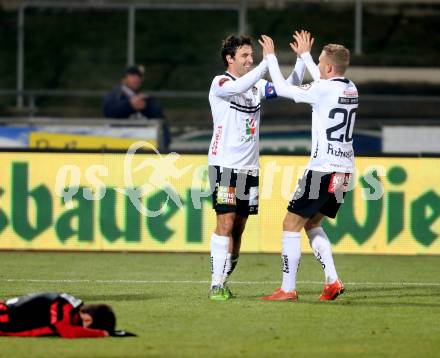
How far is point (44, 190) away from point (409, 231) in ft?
14.9

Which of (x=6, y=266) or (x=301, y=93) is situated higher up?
(x=301, y=93)

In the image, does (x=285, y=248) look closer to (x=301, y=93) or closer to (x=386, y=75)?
(x=301, y=93)

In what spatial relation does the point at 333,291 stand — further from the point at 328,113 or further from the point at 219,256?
the point at 328,113

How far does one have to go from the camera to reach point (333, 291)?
11.1 meters

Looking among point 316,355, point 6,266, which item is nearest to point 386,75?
point 6,266

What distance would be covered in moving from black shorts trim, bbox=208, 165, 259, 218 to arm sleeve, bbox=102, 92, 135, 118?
897cm

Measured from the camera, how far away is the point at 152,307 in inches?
416

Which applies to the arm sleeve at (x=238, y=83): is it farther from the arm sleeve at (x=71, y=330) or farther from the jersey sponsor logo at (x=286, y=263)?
the arm sleeve at (x=71, y=330)

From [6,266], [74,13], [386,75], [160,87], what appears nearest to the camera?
[6,266]

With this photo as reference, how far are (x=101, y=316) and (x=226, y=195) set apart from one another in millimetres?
2839

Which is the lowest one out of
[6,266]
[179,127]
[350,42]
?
[6,266]

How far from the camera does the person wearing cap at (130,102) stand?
2030 cm

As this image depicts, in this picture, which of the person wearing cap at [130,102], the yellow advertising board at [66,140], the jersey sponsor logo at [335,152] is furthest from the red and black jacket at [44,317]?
the person wearing cap at [130,102]

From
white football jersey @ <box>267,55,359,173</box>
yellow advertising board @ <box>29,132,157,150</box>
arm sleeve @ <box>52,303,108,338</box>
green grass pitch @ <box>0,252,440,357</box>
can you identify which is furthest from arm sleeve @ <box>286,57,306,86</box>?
yellow advertising board @ <box>29,132,157,150</box>
